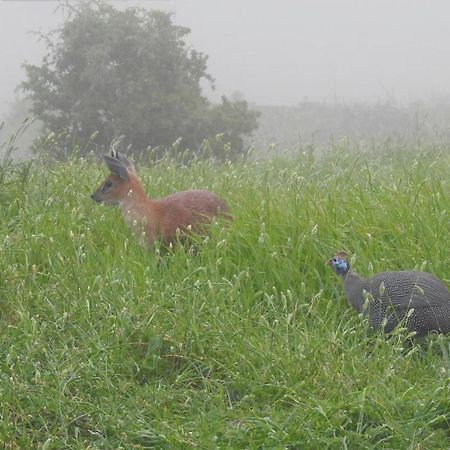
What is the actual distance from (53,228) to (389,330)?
281 cm

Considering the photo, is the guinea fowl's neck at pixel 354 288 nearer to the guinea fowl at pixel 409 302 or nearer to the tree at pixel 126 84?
the guinea fowl at pixel 409 302

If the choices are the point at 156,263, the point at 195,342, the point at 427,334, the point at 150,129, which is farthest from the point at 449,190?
the point at 150,129

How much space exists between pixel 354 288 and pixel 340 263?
196 millimetres

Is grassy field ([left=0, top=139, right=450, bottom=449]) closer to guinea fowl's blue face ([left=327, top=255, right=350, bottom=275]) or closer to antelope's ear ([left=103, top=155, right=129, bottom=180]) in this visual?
guinea fowl's blue face ([left=327, top=255, right=350, bottom=275])

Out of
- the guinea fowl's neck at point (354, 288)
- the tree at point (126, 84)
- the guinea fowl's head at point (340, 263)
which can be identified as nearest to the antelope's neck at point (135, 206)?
the guinea fowl's head at point (340, 263)

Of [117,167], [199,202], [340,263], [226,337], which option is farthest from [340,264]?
[117,167]

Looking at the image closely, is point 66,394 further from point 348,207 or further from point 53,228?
point 348,207

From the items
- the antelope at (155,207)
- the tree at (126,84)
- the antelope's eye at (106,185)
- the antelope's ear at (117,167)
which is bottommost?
the antelope at (155,207)

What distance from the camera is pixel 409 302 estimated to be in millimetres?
4840

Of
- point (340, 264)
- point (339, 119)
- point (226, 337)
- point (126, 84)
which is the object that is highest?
point (126, 84)

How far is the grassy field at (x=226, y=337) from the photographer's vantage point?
12.7 feet

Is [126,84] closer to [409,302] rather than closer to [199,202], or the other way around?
[199,202]

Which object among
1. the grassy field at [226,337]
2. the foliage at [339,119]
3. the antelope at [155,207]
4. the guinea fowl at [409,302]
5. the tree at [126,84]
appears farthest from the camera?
the foliage at [339,119]

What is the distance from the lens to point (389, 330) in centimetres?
500
